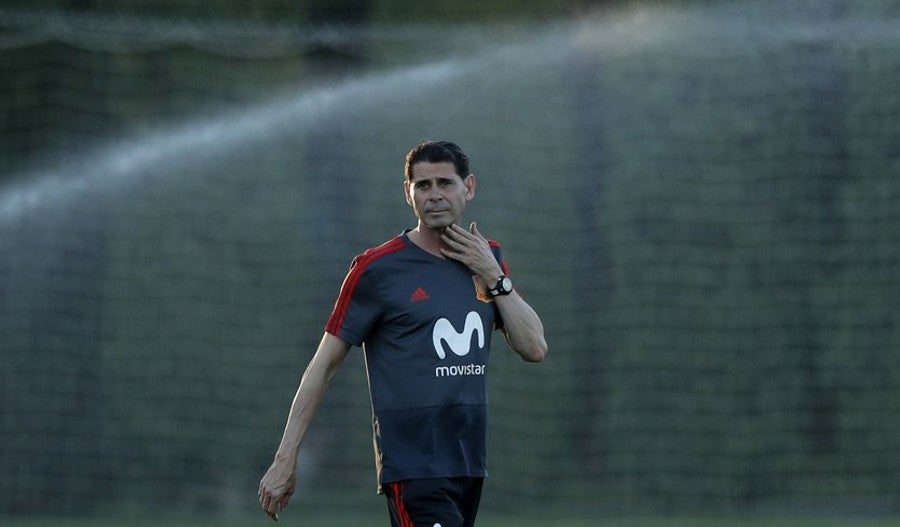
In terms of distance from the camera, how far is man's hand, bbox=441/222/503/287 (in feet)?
19.1

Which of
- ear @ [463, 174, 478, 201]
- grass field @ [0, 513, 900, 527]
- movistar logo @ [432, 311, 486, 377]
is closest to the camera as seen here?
movistar logo @ [432, 311, 486, 377]

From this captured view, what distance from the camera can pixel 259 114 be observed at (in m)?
17.2

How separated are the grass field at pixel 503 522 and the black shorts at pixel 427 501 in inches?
276

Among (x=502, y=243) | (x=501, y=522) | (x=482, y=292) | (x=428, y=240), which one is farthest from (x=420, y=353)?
(x=502, y=243)

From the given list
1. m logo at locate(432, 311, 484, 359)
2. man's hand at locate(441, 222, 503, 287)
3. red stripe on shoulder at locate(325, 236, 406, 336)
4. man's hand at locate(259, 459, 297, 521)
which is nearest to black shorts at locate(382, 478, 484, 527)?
man's hand at locate(259, 459, 297, 521)

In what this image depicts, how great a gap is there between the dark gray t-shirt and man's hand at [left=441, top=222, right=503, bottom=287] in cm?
6

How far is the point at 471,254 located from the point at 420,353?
402mm

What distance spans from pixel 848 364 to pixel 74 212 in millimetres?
7255

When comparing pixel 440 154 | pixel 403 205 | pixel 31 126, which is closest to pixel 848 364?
pixel 403 205

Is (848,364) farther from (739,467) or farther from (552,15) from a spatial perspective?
(552,15)

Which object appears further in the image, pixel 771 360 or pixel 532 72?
pixel 532 72

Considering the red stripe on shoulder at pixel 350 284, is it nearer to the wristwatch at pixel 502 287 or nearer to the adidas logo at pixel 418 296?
the adidas logo at pixel 418 296

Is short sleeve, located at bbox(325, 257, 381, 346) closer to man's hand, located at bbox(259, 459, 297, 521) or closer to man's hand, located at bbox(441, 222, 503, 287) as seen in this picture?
man's hand, located at bbox(441, 222, 503, 287)

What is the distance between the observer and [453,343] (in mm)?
5750
